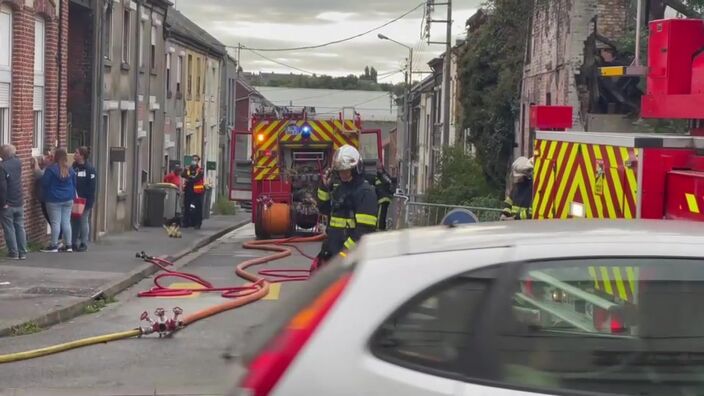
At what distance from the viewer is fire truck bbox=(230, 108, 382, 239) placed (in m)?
22.6

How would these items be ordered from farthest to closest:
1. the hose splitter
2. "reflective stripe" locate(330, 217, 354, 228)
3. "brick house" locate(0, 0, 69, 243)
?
"brick house" locate(0, 0, 69, 243)
the hose splitter
"reflective stripe" locate(330, 217, 354, 228)

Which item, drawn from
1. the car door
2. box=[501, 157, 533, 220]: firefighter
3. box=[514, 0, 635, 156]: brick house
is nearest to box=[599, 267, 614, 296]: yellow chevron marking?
the car door

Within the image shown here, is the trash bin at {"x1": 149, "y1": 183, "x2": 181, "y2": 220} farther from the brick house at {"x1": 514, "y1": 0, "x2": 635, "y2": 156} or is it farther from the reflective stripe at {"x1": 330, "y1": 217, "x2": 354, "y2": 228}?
the reflective stripe at {"x1": 330, "y1": 217, "x2": 354, "y2": 228}

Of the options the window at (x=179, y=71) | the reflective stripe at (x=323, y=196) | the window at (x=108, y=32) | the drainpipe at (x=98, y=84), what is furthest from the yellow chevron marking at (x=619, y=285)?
the window at (x=179, y=71)

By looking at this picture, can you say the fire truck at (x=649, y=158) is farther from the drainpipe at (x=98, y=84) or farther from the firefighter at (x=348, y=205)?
the drainpipe at (x=98, y=84)

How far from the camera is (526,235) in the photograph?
3.63m

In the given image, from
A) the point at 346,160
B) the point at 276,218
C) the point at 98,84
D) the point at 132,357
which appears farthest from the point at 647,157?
the point at 98,84

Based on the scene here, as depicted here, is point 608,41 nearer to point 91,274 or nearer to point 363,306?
point 91,274

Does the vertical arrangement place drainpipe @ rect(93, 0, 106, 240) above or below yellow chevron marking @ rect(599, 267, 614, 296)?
above

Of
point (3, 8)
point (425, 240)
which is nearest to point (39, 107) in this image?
point (3, 8)

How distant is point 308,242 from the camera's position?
21406mm

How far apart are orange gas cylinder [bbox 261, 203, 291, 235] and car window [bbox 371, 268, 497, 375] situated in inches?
738

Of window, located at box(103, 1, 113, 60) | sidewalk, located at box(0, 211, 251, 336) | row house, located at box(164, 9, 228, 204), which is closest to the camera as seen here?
sidewalk, located at box(0, 211, 251, 336)

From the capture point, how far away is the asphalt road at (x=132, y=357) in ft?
26.3
